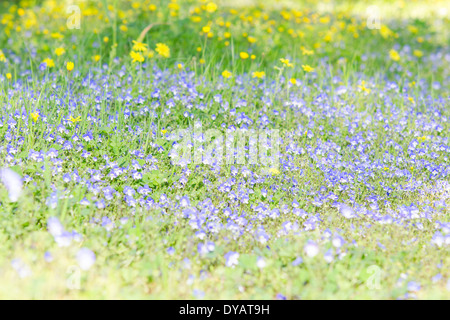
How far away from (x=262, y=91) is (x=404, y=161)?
159cm

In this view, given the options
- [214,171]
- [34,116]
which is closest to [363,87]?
[214,171]

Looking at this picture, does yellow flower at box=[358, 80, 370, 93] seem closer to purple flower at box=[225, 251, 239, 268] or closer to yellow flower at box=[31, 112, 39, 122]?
purple flower at box=[225, 251, 239, 268]

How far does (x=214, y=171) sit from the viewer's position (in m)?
3.75

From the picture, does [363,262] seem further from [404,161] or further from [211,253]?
[404,161]

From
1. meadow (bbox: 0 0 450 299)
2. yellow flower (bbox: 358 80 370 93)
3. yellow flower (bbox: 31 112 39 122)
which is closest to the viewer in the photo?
meadow (bbox: 0 0 450 299)

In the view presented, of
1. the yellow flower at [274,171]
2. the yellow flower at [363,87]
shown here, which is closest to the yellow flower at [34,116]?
the yellow flower at [274,171]

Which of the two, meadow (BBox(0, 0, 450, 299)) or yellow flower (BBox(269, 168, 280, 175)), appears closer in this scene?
meadow (BBox(0, 0, 450, 299))

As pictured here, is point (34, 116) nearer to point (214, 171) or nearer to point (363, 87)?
point (214, 171)

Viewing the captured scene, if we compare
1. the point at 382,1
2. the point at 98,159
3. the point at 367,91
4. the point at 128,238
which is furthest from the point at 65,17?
the point at 382,1

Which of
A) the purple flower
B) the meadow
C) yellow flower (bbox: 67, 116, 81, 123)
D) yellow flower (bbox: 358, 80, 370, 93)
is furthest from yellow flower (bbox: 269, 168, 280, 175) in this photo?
yellow flower (bbox: 358, 80, 370, 93)

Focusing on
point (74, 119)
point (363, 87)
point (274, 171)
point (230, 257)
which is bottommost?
point (230, 257)

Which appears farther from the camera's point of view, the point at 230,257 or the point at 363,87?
the point at 363,87

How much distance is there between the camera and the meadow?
109 inches

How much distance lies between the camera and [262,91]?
4887mm
